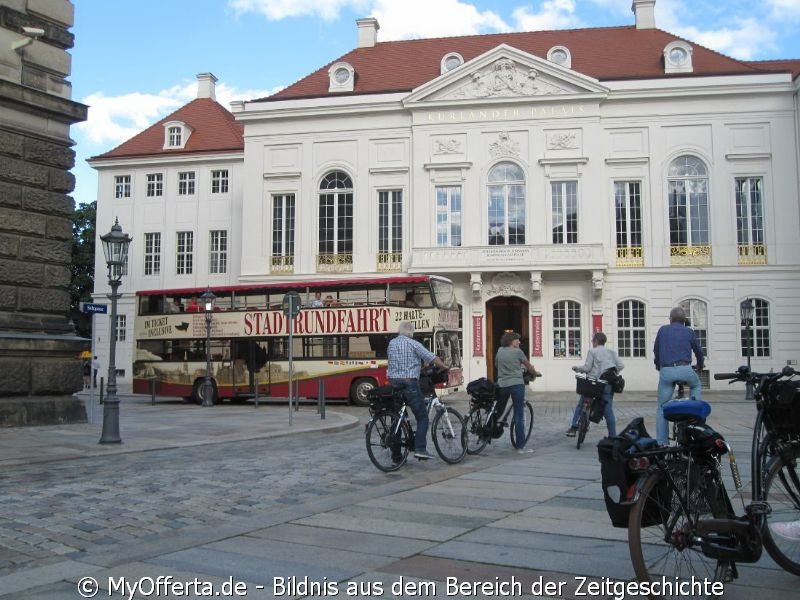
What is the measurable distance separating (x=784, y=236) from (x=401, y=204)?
16338 mm

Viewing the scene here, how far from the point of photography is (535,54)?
127 ft

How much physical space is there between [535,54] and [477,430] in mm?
31067

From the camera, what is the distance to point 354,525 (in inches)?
261

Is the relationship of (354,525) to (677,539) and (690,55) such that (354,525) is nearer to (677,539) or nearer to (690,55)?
(677,539)

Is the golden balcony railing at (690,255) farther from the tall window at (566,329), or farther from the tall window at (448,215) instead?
the tall window at (448,215)

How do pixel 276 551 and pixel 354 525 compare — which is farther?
pixel 354 525

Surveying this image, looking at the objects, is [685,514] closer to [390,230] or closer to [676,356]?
[676,356]

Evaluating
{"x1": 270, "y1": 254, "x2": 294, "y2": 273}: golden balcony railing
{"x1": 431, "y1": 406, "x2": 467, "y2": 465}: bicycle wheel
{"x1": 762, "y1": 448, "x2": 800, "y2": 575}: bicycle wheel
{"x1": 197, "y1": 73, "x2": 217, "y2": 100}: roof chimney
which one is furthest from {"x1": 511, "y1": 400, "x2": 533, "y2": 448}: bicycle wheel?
{"x1": 197, "y1": 73, "x2": 217, "y2": 100}: roof chimney

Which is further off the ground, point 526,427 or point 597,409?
point 597,409

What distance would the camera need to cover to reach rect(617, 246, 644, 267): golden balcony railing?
111 ft

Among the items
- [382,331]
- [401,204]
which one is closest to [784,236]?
[401,204]

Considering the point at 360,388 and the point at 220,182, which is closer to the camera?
the point at 360,388

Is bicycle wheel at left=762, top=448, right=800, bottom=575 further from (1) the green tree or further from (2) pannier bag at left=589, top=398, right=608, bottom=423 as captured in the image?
(1) the green tree

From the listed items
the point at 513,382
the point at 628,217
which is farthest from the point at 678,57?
the point at 513,382
